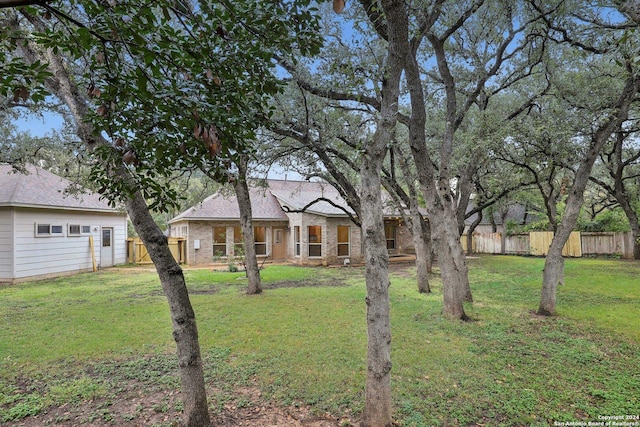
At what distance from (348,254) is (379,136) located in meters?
15.1

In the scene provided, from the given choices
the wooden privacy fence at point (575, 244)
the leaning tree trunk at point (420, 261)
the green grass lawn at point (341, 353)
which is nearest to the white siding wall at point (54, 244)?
the green grass lawn at point (341, 353)

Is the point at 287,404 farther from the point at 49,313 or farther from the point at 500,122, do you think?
the point at 500,122

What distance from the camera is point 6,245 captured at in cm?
1159

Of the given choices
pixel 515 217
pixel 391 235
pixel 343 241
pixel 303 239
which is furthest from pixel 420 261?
pixel 515 217

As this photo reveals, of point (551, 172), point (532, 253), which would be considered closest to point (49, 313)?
point (551, 172)

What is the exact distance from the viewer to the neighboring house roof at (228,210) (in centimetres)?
1703

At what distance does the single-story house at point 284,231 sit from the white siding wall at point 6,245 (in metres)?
6.58

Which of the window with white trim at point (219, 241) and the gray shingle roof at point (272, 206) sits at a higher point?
the gray shingle roof at point (272, 206)

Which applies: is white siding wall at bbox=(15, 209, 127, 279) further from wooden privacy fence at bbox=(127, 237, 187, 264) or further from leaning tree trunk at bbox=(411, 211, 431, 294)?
leaning tree trunk at bbox=(411, 211, 431, 294)

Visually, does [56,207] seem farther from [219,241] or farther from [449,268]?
[449,268]

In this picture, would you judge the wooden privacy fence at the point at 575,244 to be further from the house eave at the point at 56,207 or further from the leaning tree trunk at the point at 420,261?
the house eave at the point at 56,207

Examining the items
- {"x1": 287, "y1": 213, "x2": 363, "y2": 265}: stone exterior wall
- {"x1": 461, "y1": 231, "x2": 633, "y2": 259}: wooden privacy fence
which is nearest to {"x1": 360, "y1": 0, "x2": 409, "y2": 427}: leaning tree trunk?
{"x1": 287, "y1": 213, "x2": 363, "y2": 265}: stone exterior wall

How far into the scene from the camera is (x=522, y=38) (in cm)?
789

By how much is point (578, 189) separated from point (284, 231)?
14.8 meters
